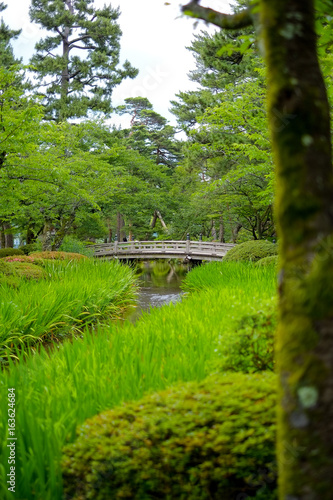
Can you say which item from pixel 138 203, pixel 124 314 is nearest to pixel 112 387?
pixel 124 314

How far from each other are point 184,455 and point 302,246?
1.07m

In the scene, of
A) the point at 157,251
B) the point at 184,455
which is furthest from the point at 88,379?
the point at 157,251

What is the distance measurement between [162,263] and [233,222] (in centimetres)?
853

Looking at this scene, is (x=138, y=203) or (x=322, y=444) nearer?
(x=322, y=444)

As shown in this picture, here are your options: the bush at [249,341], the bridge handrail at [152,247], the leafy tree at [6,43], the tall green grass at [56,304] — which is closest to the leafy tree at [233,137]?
the bridge handrail at [152,247]

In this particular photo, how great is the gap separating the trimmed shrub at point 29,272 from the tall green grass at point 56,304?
0.84 feet

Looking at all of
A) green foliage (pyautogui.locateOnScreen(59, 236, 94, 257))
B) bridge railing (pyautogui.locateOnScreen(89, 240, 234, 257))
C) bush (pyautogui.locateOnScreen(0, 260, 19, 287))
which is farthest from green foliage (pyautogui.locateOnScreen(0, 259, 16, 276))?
bridge railing (pyautogui.locateOnScreen(89, 240, 234, 257))

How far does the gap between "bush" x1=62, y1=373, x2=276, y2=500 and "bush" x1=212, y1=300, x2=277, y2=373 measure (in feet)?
2.69

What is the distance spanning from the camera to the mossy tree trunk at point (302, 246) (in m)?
1.19

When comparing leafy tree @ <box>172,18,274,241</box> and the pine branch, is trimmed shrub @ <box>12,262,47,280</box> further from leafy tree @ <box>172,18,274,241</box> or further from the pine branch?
the pine branch

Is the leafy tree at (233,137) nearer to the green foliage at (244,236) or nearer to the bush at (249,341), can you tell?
the green foliage at (244,236)

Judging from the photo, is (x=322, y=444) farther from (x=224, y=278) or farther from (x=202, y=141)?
(x=202, y=141)

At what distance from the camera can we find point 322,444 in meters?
1.18

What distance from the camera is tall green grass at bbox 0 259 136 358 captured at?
5.59 metres
